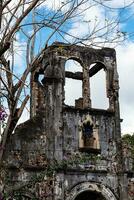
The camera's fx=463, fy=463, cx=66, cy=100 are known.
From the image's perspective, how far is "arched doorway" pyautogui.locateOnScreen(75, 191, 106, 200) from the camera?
14633 mm

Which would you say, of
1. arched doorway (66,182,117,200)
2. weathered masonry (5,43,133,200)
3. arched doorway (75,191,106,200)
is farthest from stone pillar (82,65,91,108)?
arched doorway (75,191,106,200)

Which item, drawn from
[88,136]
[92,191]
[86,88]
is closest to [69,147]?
[88,136]

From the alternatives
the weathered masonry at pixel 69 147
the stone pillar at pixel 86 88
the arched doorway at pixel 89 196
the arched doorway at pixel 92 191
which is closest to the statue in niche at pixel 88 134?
the weathered masonry at pixel 69 147

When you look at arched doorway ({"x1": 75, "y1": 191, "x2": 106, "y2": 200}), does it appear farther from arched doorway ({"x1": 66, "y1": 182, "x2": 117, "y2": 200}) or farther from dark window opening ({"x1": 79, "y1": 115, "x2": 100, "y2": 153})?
dark window opening ({"x1": 79, "y1": 115, "x2": 100, "y2": 153})

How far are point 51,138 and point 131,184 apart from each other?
10.2 feet

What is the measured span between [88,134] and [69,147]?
0.84 metres

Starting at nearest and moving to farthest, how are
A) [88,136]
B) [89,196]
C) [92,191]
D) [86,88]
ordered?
[92,191] < [88,136] < [89,196] < [86,88]

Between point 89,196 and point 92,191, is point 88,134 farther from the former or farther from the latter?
point 89,196

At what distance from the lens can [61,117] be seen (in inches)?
582

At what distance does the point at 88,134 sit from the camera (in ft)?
49.3

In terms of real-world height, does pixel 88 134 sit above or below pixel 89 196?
above

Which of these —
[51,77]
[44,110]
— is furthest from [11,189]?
[51,77]

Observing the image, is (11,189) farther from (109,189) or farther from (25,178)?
(109,189)

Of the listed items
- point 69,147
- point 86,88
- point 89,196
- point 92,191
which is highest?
point 86,88
